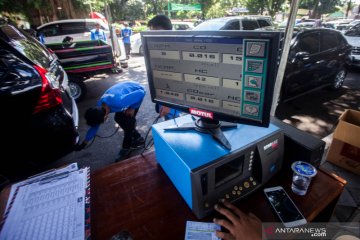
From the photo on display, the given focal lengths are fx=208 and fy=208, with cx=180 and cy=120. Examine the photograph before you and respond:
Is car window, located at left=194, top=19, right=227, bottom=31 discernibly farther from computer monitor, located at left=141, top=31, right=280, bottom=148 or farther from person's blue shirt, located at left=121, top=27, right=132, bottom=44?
computer monitor, located at left=141, top=31, right=280, bottom=148

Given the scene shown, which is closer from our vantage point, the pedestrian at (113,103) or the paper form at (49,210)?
the paper form at (49,210)

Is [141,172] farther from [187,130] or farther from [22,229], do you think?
[22,229]

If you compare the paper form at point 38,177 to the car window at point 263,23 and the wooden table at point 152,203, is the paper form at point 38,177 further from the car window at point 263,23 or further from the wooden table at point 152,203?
the car window at point 263,23

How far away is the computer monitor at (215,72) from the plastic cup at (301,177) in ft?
0.98

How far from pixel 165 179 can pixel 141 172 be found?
155 millimetres

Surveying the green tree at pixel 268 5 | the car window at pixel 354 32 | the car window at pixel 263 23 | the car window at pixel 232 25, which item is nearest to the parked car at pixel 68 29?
the car window at pixel 232 25

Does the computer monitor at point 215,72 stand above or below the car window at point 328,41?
above

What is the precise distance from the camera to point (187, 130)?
3.59 feet

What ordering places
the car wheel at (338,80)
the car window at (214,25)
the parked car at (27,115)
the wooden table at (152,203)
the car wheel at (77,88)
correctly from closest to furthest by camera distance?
the wooden table at (152,203) < the parked car at (27,115) < the car wheel at (77,88) < the car wheel at (338,80) < the car window at (214,25)

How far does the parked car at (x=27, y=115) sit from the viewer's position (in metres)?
1.99

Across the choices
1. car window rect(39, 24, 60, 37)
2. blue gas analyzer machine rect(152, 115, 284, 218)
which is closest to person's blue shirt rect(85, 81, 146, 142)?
blue gas analyzer machine rect(152, 115, 284, 218)

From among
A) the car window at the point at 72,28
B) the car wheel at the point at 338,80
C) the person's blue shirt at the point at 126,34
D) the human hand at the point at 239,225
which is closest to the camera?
the human hand at the point at 239,225

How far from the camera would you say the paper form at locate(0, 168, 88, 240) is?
0.82m

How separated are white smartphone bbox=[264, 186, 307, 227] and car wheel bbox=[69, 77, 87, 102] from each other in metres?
4.88
